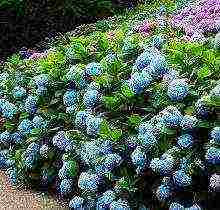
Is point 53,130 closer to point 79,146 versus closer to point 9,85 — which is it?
point 79,146

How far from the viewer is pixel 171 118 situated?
3689 millimetres

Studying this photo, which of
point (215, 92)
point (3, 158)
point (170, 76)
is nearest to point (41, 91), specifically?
point (3, 158)

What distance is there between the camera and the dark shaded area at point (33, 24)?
848 centimetres

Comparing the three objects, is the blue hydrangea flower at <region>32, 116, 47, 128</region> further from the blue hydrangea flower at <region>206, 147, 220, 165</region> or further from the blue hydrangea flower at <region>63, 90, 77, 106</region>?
the blue hydrangea flower at <region>206, 147, 220, 165</region>

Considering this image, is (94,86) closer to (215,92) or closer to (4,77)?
(215,92)

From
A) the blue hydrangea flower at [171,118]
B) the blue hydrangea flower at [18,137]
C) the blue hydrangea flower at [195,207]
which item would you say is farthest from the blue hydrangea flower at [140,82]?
the blue hydrangea flower at [18,137]

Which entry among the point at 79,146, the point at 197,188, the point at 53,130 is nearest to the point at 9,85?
the point at 53,130

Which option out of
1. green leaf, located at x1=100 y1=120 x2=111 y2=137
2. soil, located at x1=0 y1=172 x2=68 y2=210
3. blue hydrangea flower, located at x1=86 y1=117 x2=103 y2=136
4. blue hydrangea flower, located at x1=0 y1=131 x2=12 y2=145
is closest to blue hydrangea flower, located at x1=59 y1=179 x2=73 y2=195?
soil, located at x1=0 y1=172 x2=68 y2=210

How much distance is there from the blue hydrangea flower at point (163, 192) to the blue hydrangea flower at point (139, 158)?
0.18m

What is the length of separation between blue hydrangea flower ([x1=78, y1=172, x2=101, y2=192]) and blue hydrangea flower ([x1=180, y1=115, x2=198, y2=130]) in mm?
659

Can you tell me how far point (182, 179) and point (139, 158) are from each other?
31 centimetres

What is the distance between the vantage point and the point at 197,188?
11.9 ft

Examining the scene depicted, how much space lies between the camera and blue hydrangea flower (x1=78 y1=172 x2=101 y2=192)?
A: 3.96 meters

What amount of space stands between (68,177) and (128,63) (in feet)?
2.88
